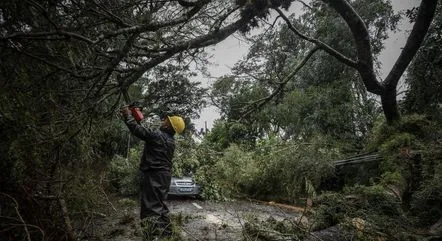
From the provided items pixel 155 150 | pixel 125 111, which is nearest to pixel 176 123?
pixel 155 150

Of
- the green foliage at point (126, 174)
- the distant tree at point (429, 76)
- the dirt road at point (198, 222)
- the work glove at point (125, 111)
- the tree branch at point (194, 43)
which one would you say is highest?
the distant tree at point (429, 76)

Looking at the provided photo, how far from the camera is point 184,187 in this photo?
11680 millimetres

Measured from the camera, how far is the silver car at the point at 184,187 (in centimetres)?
1160

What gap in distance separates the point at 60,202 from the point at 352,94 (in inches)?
545

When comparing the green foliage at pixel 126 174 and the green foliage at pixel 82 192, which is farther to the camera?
the green foliage at pixel 126 174

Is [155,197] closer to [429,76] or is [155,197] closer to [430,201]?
[430,201]

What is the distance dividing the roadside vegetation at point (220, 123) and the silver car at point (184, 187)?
1.54ft

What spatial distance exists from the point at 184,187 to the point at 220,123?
636 cm

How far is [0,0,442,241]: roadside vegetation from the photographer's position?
3906 millimetres

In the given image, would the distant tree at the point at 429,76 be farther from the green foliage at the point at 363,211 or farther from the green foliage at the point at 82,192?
the green foliage at the point at 82,192

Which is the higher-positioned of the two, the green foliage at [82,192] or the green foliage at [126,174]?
the green foliage at [126,174]

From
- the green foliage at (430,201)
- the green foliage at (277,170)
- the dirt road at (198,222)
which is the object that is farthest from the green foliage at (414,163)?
the dirt road at (198,222)

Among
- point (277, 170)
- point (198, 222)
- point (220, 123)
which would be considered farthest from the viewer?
point (220, 123)

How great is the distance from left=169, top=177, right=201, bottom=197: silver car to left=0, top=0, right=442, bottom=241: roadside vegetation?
468 millimetres
